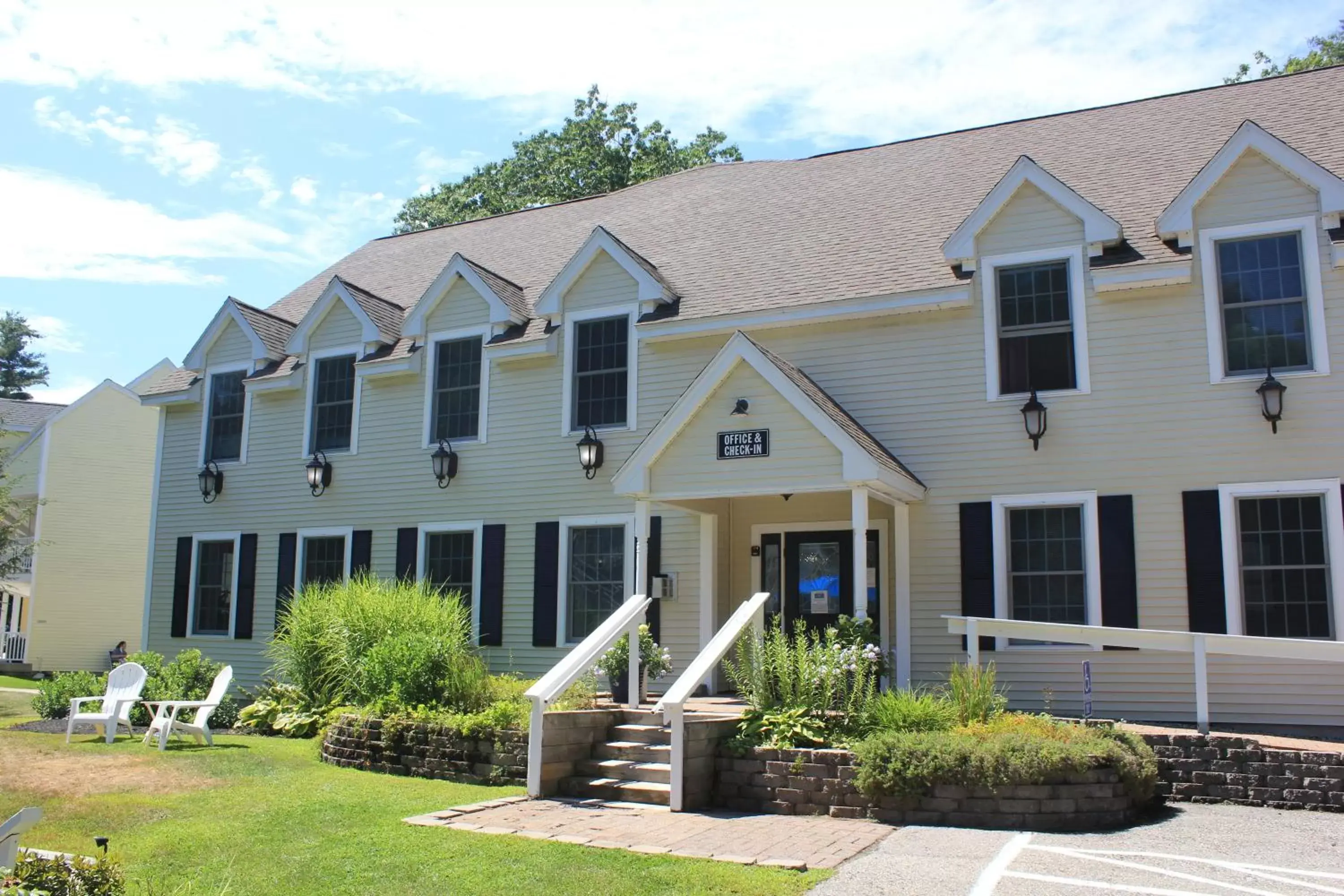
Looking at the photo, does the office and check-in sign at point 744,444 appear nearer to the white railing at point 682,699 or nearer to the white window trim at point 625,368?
→ the white railing at point 682,699

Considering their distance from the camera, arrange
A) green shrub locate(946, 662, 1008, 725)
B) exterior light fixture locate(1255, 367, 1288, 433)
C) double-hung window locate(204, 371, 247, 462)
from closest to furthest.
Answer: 1. green shrub locate(946, 662, 1008, 725)
2. exterior light fixture locate(1255, 367, 1288, 433)
3. double-hung window locate(204, 371, 247, 462)

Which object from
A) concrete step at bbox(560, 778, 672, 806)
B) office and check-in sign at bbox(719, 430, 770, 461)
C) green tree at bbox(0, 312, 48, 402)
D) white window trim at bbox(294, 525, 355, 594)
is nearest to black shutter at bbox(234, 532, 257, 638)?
white window trim at bbox(294, 525, 355, 594)

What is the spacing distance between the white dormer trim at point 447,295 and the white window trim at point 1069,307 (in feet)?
23.2

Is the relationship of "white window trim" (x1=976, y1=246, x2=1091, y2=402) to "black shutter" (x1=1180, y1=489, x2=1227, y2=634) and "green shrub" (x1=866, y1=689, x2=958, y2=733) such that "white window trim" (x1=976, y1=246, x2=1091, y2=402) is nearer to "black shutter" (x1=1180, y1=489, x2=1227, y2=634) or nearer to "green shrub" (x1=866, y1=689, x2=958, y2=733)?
"black shutter" (x1=1180, y1=489, x2=1227, y2=634)

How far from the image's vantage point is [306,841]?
7.98 m

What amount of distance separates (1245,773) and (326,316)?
14.9 meters

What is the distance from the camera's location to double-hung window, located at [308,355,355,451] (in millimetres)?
A: 18125

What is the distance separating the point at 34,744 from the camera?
42.3 feet

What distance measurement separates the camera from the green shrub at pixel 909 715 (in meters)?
9.55

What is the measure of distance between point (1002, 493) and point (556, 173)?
24964 millimetres

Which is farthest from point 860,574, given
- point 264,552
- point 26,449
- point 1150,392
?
point 26,449

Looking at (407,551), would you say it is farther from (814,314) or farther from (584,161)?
(584,161)

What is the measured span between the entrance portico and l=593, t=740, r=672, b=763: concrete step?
2.62 m

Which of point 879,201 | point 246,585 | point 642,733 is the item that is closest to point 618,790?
point 642,733
